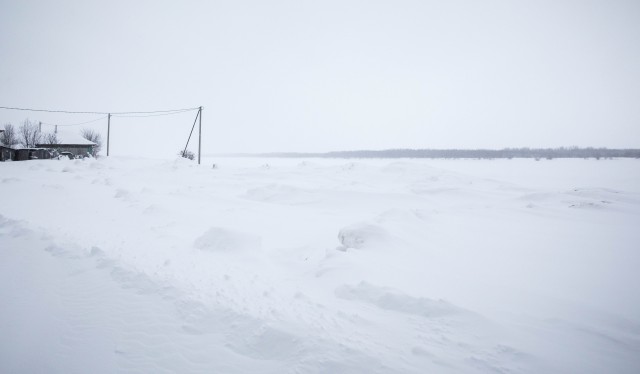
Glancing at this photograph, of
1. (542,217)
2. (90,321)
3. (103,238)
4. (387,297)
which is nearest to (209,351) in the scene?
(90,321)

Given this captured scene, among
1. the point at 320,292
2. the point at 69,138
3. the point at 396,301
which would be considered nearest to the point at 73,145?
the point at 69,138

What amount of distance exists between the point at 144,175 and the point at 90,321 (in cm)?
1457

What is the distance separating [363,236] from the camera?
555 cm

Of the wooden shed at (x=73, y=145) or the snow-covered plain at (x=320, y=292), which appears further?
the wooden shed at (x=73, y=145)

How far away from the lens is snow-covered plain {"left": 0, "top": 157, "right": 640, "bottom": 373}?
2.74 m

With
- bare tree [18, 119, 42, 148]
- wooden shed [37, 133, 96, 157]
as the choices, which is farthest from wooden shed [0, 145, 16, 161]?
bare tree [18, 119, 42, 148]

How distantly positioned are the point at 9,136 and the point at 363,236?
5750cm

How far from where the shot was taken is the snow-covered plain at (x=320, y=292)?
2.74 meters

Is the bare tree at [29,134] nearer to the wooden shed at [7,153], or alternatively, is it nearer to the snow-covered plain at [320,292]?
the wooden shed at [7,153]

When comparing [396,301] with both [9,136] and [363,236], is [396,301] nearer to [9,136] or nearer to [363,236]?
[363,236]

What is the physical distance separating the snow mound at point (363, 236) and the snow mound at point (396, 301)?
61.5 inches

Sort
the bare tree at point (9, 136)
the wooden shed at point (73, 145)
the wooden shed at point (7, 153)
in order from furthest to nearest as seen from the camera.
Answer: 1. the bare tree at point (9, 136)
2. the wooden shed at point (73, 145)
3. the wooden shed at point (7, 153)

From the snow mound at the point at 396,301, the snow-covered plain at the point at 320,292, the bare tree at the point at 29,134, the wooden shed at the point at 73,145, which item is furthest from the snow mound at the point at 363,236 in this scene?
the bare tree at the point at 29,134

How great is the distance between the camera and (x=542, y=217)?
7.75 m
